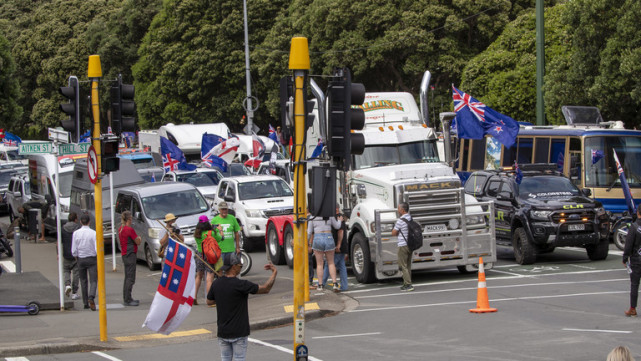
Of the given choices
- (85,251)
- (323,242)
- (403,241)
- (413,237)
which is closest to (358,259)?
(323,242)

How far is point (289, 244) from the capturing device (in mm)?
21094

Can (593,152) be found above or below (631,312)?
above

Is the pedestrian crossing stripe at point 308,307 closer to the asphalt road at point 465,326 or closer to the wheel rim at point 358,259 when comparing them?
the asphalt road at point 465,326

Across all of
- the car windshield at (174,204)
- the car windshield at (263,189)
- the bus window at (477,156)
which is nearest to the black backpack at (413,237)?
the car windshield at (174,204)

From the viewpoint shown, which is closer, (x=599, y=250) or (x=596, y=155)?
(x=599, y=250)

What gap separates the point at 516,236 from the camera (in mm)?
20422

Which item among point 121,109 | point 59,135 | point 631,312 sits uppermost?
point 121,109

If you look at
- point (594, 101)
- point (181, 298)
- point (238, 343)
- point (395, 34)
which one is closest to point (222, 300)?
point (238, 343)

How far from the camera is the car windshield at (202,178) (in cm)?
3095

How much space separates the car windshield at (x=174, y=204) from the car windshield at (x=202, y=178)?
24.3ft

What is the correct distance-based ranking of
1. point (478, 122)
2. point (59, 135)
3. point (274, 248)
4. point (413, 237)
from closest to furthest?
point (59, 135), point (413, 237), point (274, 248), point (478, 122)

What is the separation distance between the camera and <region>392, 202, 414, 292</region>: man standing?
1683 cm

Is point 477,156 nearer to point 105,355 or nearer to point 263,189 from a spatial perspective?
point 263,189

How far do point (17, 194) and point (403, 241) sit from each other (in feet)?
72.4
